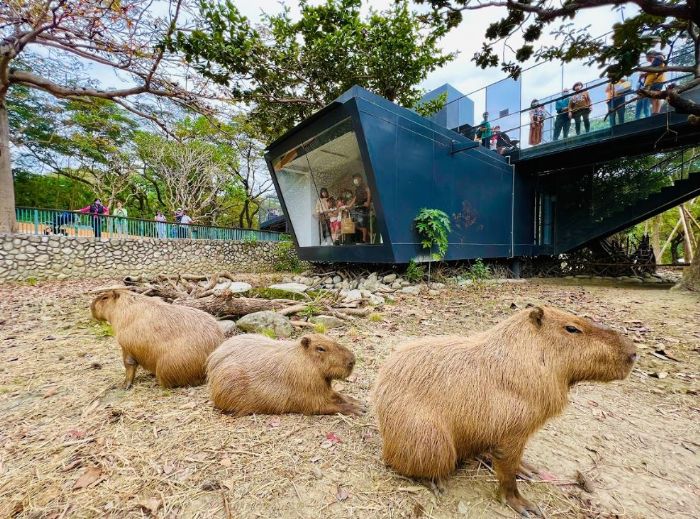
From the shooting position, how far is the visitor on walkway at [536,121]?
10.2m

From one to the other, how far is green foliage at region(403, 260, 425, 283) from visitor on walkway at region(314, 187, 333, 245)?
260 centimetres

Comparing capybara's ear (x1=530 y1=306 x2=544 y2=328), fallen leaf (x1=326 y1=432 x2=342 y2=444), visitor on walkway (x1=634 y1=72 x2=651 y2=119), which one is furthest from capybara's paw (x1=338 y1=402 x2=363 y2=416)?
visitor on walkway (x1=634 y1=72 x2=651 y2=119)

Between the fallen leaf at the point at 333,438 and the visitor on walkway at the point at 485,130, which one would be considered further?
the visitor on walkway at the point at 485,130

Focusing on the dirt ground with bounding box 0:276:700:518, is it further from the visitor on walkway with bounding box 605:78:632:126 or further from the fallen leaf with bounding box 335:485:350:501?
the visitor on walkway with bounding box 605:78:632:126

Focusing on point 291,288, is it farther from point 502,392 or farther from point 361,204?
point 502,392

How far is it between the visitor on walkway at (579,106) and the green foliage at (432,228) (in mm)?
5800

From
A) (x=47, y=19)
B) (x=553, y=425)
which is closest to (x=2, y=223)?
(x=47, y=19)

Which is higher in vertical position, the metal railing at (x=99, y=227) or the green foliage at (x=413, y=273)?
the metal railing at (x=99, y=227)

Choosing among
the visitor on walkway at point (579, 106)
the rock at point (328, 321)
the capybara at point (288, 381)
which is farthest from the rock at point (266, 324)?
the visitor on walkway at point (579, 106)

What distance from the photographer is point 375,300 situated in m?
6.28

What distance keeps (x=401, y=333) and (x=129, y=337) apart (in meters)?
3.21

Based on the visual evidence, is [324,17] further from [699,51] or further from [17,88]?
[17,88]

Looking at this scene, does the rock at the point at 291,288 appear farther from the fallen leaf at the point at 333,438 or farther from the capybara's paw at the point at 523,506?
the capybara's paw at the point at 523,506

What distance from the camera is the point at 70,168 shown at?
20.4 metres
